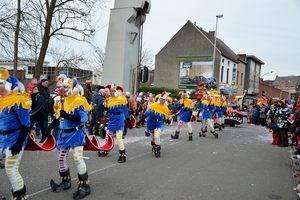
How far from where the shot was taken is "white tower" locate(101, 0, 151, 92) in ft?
39.0

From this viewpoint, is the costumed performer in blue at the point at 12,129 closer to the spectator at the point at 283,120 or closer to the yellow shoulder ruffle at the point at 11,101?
the yellow shoulder ruffle at the point at 11,101

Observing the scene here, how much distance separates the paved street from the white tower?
4.26 m

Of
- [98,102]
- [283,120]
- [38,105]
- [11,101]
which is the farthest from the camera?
[98,102]

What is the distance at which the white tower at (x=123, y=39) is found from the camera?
11875 mm

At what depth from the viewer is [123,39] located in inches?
467

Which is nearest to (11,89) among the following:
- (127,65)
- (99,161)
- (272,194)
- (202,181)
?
(99,161)

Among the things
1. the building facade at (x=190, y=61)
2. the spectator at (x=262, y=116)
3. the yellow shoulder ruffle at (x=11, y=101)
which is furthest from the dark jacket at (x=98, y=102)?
the building facade at (x=190, y=61)

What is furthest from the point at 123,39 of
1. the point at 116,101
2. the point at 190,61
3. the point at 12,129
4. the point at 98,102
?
the point at 190,61

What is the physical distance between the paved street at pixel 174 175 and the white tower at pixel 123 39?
4262mm

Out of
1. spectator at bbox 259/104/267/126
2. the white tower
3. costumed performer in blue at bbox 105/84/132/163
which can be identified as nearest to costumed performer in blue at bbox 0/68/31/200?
costumed performer in blue at bbox 105/84/132/163

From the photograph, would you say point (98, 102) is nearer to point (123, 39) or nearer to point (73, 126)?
point (123, 39)

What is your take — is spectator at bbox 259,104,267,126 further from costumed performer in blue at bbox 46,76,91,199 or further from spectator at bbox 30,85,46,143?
costumed performer in blue at bbox 46,76,91,199

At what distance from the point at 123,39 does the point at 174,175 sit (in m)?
7.46

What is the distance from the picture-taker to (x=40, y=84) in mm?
8625
